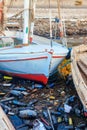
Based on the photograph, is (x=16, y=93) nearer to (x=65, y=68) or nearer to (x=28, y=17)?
(x=65, y=68)

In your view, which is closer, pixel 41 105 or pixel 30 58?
pixel 41 105

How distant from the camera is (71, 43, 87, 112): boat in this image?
11.1 m

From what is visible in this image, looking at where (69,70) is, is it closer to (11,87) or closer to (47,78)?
(47,78)

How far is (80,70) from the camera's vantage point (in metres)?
13.7

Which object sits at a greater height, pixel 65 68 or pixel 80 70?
pixel 80 70

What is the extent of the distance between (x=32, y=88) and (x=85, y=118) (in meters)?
3.24

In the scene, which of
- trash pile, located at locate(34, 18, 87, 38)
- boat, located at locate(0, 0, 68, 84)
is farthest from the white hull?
trash pile, located at locate(34, 18, 87, 38)

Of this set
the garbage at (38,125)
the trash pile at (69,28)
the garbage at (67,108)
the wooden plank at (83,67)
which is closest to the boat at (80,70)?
the wooden plank at (83,67)

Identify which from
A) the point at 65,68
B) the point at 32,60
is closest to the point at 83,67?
the point at 65,68

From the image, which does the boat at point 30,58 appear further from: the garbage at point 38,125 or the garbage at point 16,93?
the garbage at point 38,125

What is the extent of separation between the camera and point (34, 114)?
38.9 feet

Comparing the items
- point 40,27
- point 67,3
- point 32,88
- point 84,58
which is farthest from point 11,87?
point 67,3

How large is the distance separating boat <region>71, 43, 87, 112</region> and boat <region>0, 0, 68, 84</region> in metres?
0.63

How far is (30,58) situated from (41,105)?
8.23 ft
